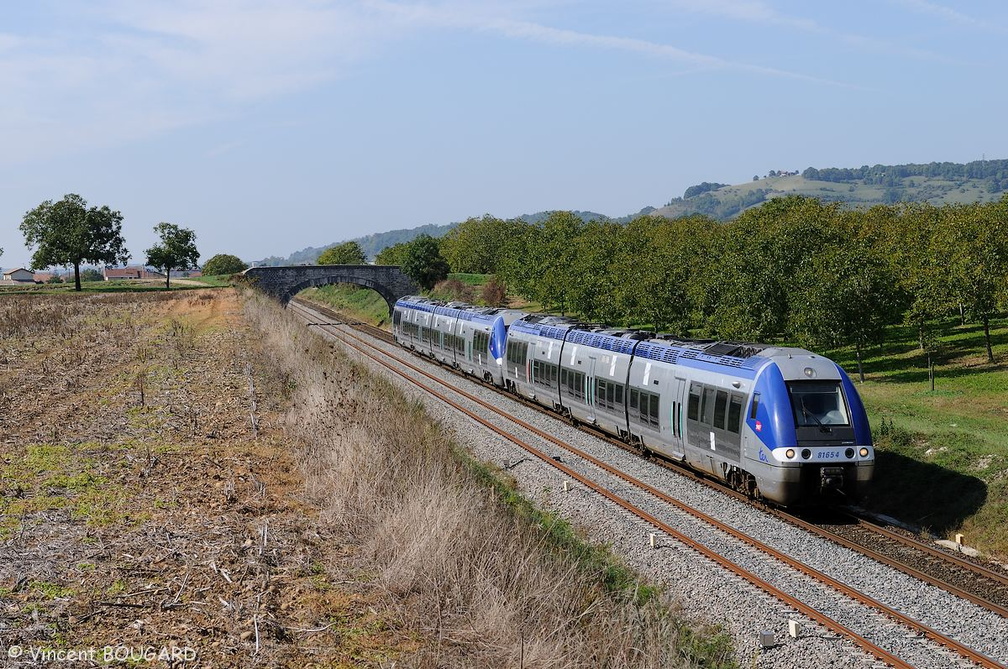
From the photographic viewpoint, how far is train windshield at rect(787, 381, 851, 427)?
18.1m

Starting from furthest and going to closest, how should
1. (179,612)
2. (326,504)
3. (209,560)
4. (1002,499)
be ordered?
(1002,499) < (326,504) < (209,560) < (179,612)

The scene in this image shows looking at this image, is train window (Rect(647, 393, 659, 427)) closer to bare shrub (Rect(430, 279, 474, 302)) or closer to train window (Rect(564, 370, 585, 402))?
train window (Rect(564, 370, 585, 402))

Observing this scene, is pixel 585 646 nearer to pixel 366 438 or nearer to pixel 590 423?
pixel 366 438

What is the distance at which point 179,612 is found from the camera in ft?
33.4

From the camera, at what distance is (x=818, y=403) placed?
722 inches

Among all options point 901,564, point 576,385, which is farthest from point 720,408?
point 576,385

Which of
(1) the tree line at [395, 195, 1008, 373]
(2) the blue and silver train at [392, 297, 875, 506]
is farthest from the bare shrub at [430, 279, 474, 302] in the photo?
(2) the blue and silver train at [392, 297, 875, 506]

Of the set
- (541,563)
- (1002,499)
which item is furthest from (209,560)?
Answer: (1002,499)

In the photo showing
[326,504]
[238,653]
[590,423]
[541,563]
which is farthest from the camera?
[590,423]

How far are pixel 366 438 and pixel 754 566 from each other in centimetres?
762

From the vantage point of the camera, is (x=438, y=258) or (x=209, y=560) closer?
(x=209, y=560)

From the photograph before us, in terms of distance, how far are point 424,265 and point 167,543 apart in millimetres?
84002

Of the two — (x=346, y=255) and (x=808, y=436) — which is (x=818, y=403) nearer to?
(x=808, y=436)

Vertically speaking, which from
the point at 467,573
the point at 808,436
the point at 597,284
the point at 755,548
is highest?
the point at 597,284
